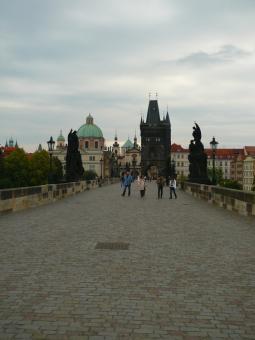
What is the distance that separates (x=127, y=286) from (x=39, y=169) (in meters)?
93.2

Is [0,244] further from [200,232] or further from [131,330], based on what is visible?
[131,330]

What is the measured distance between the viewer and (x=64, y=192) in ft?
101

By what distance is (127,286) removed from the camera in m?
6.34

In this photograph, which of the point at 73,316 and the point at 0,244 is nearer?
the point at 73,316

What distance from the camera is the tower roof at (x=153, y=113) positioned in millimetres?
161000

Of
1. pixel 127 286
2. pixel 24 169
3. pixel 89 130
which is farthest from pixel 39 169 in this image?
pixel 127 286

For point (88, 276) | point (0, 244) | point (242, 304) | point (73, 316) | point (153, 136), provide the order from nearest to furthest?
point (73, 316) → point (242, 304) → point (88, 276) → point (0, 244) → point (153, 136)

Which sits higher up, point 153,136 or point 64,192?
point 153,136

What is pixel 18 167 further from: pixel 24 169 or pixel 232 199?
pixel 232 199

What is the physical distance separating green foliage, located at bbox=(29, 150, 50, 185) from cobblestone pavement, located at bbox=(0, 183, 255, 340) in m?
82.5

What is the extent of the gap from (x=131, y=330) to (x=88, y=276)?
7.42 ft

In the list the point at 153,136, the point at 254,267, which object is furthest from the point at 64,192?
the point at 153,136

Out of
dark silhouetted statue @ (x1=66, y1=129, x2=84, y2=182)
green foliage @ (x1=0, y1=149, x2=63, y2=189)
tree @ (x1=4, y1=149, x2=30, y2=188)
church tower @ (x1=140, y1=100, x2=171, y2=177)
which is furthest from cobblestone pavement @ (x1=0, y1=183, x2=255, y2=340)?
church tower @ (x1=140, y1=100, x2=171, y2=177)

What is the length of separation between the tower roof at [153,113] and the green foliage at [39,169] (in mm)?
62533
